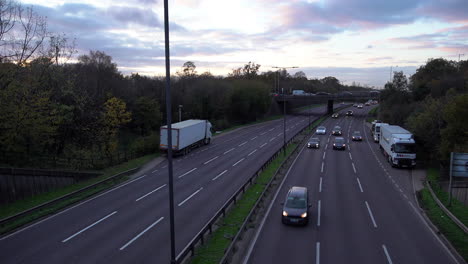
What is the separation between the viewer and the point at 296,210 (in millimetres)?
17297

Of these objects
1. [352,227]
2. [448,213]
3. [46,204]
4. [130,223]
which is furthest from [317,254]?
[46,204]

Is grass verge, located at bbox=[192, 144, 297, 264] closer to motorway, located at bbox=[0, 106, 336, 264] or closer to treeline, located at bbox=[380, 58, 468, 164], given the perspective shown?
motorway, located at bbox=[0, 106, 336, 264]

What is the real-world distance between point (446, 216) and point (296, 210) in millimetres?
9099

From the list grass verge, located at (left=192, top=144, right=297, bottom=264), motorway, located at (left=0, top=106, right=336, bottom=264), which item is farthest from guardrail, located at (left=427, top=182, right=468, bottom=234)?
motorway, located at (left=0, top=106, right=336, bottom=264)


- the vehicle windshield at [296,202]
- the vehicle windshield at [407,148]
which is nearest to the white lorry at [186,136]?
the vehicle windshield at [296,202]

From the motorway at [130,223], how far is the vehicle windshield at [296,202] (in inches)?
180

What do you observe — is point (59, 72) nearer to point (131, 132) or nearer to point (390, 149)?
point (131, 132)

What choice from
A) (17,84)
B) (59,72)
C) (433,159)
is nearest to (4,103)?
(17,84)

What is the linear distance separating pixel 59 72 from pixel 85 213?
21.4 metres

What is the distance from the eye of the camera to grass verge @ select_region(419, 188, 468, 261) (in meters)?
14.8

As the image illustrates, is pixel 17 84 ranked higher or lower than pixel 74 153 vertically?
higher

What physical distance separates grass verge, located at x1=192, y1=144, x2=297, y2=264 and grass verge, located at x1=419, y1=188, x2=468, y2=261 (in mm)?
10054

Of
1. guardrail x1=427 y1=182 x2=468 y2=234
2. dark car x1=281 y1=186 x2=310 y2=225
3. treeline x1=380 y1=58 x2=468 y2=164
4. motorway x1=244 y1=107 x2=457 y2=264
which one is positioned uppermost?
treeline x1=380 y1=58 x2=468 y2=164

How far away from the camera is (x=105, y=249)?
14.5 metres
